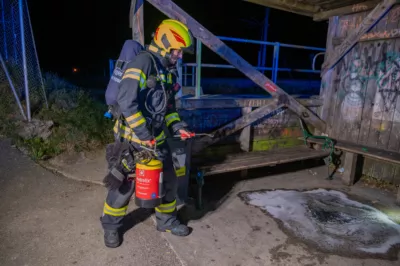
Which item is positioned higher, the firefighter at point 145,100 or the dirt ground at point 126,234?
the firefighter at point 145,100

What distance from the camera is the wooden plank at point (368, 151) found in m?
4.38

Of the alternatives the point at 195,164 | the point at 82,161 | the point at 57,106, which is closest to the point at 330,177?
the point at 195,164

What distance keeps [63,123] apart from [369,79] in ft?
18.9

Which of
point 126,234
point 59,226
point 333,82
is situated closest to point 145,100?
point 126,234

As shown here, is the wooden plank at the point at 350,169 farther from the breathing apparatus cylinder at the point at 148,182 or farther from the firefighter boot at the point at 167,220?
the breathing apparatus cylinder at the point at 148,182

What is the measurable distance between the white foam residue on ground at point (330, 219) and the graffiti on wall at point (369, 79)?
68.3 inches

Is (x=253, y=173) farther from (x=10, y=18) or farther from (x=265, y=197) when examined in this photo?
(x=10, y=18)

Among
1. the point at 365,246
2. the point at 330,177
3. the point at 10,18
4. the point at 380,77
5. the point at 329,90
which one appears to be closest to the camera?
the point at 365,246

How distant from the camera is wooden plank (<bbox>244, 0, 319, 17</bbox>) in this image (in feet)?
15.2

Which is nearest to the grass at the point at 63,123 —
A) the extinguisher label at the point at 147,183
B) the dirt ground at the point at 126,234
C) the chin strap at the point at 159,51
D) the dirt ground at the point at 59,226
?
the dirt ground at the point at 126,234

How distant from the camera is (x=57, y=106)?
576cm

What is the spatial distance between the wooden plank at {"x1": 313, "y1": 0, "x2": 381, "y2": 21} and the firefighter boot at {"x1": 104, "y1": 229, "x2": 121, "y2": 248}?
5.36m

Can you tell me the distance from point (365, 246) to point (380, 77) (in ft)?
10.3

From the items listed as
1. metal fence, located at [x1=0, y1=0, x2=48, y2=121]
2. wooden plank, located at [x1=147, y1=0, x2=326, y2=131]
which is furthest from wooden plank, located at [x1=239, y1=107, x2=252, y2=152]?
metal fence, located at [x1=0, y1=0, x2=48, y2=121]
